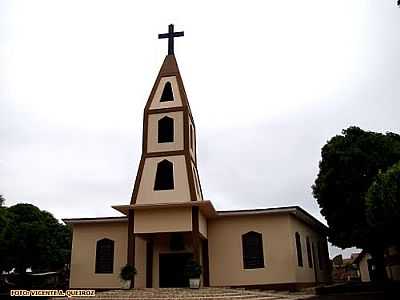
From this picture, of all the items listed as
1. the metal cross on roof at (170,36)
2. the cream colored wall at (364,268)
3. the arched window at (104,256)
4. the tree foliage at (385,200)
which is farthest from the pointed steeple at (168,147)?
the cream colored wall at (364,268)

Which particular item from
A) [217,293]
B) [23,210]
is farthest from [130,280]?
[23,210]

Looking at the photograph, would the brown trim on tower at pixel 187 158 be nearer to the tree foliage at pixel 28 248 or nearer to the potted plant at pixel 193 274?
the potted plant at pixel 193 274

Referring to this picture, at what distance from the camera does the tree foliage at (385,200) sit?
1408 centimetres

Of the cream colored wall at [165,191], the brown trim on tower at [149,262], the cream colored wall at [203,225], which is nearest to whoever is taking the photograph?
the cream colored wall at [203,225]

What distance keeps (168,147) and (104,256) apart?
7.07 meters

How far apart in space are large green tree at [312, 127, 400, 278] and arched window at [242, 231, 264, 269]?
16.1 feet

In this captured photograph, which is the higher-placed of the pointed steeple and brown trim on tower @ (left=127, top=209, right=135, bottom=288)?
the pointed steeple

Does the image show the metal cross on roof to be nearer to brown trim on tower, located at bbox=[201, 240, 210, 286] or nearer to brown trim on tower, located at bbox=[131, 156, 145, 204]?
brown trim on tower, located at bbox=[131, 156, 145, 204]

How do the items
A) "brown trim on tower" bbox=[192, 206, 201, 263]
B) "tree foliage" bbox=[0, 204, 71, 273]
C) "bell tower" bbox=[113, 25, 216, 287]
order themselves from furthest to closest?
"tree foliage" bbox=[0, 204, 71, 273], "bell tower" bbox=[113, 25, 216, 287], "brown trim on tower" bbox=[192, 206, 201, 263]

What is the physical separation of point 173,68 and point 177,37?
211 centimetres

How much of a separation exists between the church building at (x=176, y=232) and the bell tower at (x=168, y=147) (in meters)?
0.05

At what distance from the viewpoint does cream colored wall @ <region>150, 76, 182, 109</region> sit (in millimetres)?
23938

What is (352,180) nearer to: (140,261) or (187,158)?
(187,158)

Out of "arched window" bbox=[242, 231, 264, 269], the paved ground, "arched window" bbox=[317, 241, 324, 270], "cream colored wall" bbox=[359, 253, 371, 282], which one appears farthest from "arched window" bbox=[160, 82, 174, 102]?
"cream colored wall" bbox=[359, 253, 371, 282]
